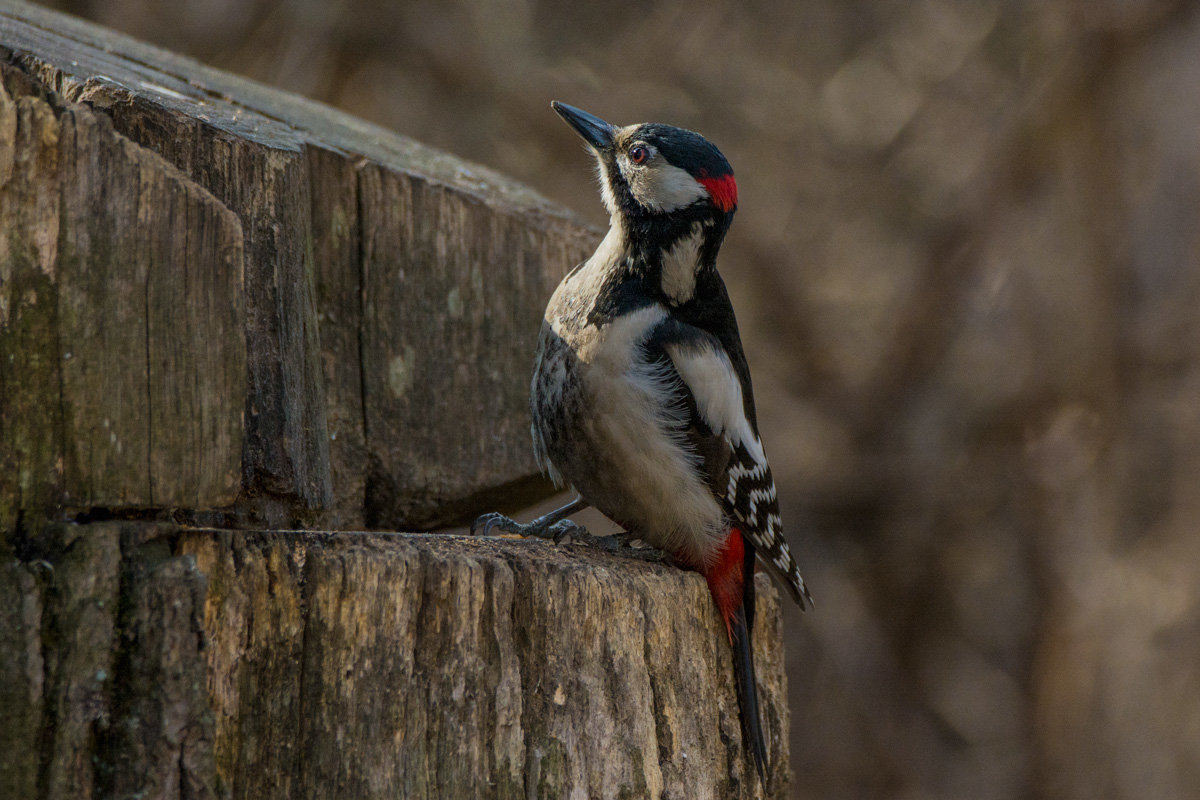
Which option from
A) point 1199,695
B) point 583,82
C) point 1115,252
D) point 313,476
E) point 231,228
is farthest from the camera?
point 583,82

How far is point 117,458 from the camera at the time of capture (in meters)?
1.69

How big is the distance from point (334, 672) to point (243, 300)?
62 centimetres

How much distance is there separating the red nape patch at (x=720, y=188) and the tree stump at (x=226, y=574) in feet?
3.78

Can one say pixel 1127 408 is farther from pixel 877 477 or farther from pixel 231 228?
pixel 231 228

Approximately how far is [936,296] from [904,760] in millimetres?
2516

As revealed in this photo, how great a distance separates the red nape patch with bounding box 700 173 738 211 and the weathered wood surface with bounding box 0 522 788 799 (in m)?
1.35

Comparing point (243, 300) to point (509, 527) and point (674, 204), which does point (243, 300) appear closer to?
point (509, 527)

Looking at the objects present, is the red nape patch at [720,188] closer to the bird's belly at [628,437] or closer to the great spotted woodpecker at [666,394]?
the great spotted woodpecker at [666,394]

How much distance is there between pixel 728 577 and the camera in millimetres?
2838

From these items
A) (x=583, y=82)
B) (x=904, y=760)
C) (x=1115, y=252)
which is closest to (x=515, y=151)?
(x=583, y=82)

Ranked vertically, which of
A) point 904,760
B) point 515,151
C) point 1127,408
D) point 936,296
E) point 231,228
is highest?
point 515,151

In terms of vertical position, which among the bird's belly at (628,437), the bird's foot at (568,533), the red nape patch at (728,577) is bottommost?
the red nape patch at (728,577)

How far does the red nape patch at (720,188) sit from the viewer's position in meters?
3.29

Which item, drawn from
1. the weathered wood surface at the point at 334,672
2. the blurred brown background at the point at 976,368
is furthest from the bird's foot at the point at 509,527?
the blurred brown background at the point at 976,368
